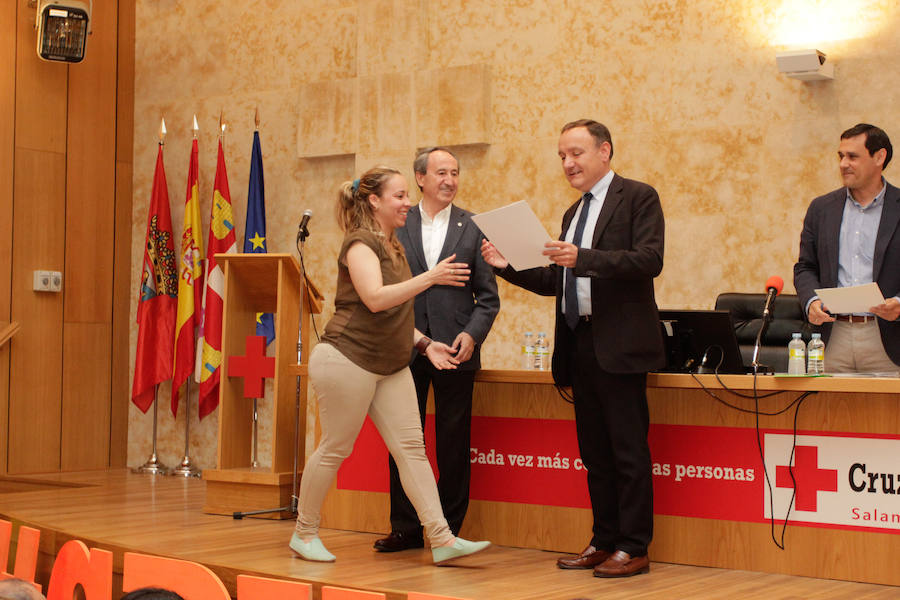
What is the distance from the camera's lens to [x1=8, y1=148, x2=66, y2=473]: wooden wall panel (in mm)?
6895

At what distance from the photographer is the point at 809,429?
3664 millimetres

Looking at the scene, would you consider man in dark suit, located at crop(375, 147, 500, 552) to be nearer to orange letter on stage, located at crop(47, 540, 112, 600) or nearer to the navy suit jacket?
the navy suit jacket

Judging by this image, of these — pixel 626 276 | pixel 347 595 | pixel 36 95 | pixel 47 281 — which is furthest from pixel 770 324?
pixel 36 95

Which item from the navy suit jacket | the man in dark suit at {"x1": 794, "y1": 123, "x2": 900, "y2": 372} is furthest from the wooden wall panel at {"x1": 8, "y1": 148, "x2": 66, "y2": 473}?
the man in dark suit at {"x1": 794, "y1": 123, "x2": 900, "y2": 372}

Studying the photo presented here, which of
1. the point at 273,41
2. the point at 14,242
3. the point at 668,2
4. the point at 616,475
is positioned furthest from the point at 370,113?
the point at 616,475

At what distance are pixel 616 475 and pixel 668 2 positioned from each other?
9.81 ft

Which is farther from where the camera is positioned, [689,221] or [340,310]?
[689,221]

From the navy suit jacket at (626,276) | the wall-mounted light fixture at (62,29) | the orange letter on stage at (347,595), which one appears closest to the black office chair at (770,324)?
the navy suit jacket at (626,276)

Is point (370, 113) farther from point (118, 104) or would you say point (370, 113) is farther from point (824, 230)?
point (824, 230)

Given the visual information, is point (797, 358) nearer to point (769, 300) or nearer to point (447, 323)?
point (769, 300)

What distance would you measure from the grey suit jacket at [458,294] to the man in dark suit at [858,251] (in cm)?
118

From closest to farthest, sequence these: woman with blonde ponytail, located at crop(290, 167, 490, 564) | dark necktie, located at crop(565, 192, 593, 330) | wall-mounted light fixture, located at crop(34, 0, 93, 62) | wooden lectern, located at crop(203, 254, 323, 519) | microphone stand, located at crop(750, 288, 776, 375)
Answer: microphone stand, located at crop(750, 288, 776, 375) → woman with blonde ponytail, located at crop(290, 167, 490, 564) → dark necktie, located at crop(565, 192, 593, 330) → wooden lectern, located at crop(203, 254, 323, 519) → wall-mounted light fixture, located at crop(34, 0, 93, 62)

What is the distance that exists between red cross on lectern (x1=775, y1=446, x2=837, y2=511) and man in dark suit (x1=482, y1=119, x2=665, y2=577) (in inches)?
20.4

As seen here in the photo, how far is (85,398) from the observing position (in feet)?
24.0
